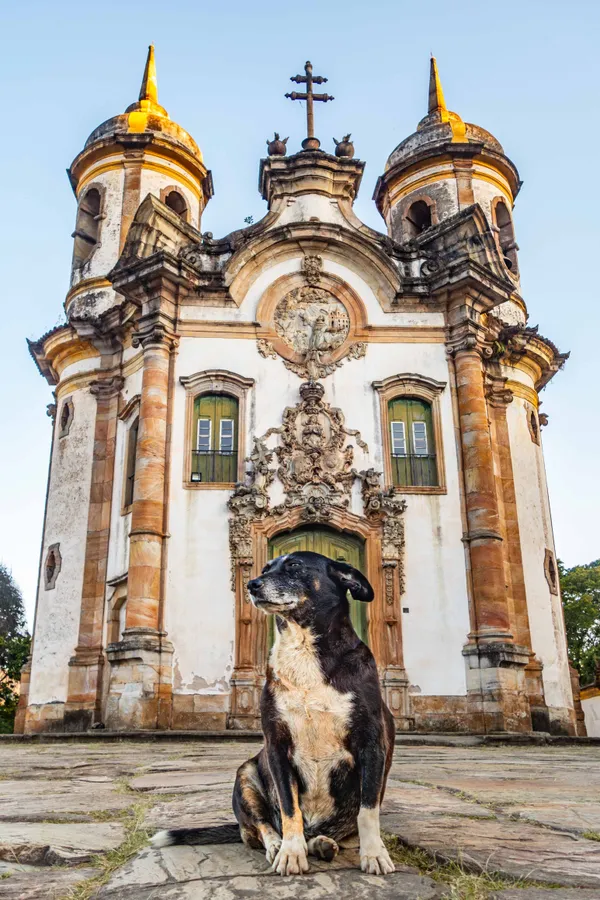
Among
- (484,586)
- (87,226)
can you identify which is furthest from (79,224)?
(484,586)

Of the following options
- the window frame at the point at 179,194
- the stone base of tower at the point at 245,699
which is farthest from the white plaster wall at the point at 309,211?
the stone base of tower at the point at 245,699

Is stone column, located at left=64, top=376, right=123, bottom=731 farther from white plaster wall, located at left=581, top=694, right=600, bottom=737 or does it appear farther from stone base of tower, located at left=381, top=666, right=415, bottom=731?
white plaster wall, located at left=581, top=694, right=600, bottom=737

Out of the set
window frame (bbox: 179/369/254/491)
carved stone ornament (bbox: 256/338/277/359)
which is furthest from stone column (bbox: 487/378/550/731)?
window frame (bbox: 179/369/254/491)

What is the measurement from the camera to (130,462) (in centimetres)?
1812

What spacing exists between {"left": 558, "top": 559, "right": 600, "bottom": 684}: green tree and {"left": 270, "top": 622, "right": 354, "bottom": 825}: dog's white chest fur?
34482 mm

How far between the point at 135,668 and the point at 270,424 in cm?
546

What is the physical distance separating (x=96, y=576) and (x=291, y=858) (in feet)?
52.3

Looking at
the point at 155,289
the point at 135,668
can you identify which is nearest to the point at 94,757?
the point at 135,668

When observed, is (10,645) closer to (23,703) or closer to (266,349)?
(23,703)

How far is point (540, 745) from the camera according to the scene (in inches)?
524

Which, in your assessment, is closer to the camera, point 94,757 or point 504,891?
point 504,891

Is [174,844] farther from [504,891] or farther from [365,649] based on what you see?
[504,891]

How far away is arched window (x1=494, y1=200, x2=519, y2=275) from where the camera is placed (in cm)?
2234

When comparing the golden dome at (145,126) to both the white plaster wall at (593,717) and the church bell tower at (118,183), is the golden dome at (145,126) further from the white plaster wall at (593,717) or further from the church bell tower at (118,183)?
the white plaster wall at (593,717)
